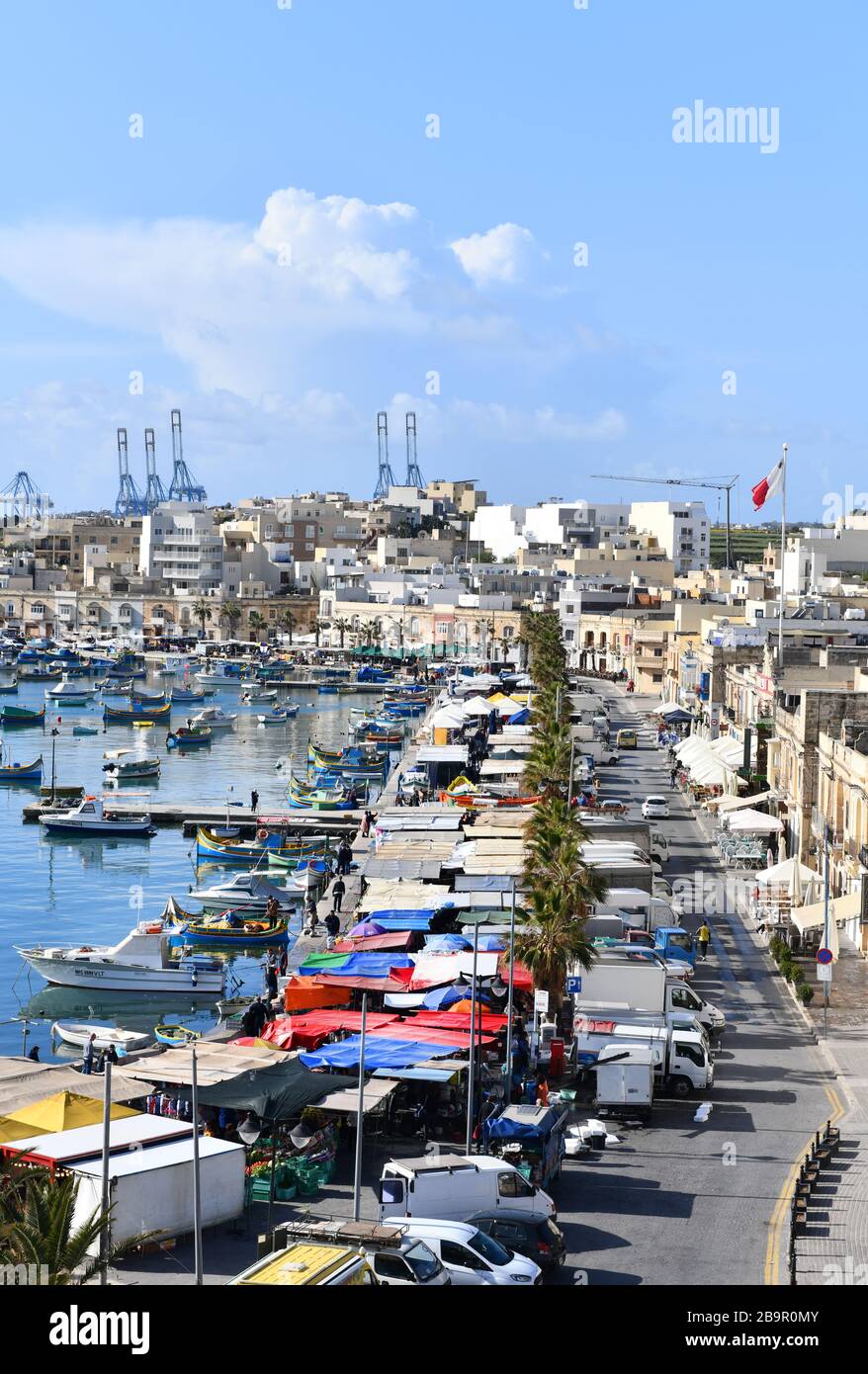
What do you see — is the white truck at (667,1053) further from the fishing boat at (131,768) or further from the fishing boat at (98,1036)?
the fishing boat at (131,768)

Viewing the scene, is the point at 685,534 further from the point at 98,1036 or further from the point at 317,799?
the point at 98,1036

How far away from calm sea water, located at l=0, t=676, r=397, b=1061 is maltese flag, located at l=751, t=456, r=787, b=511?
20.8 m

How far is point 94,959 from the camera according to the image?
116 ft

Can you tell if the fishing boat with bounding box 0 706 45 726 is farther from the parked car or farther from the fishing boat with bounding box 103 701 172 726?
the parked car

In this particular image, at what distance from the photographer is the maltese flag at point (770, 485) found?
59938 mm

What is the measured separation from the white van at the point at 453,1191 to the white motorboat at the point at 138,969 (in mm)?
17266

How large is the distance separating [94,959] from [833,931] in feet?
48.1

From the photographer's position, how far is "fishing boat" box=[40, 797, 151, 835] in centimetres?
5762

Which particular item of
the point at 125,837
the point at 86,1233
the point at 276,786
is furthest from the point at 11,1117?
the point at 276,786

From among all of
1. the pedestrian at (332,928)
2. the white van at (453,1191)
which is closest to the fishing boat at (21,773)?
the pedestrian at (332,928)

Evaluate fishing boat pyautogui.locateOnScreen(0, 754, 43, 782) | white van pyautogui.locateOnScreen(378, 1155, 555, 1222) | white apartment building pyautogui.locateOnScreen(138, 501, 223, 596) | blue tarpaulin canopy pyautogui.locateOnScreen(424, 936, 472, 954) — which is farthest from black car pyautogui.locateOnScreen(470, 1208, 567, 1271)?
white apartment building pyautogui.locateOnScreen(138, 501, 223, 596)

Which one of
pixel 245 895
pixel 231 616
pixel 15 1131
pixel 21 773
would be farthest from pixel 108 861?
pixel 231 616
